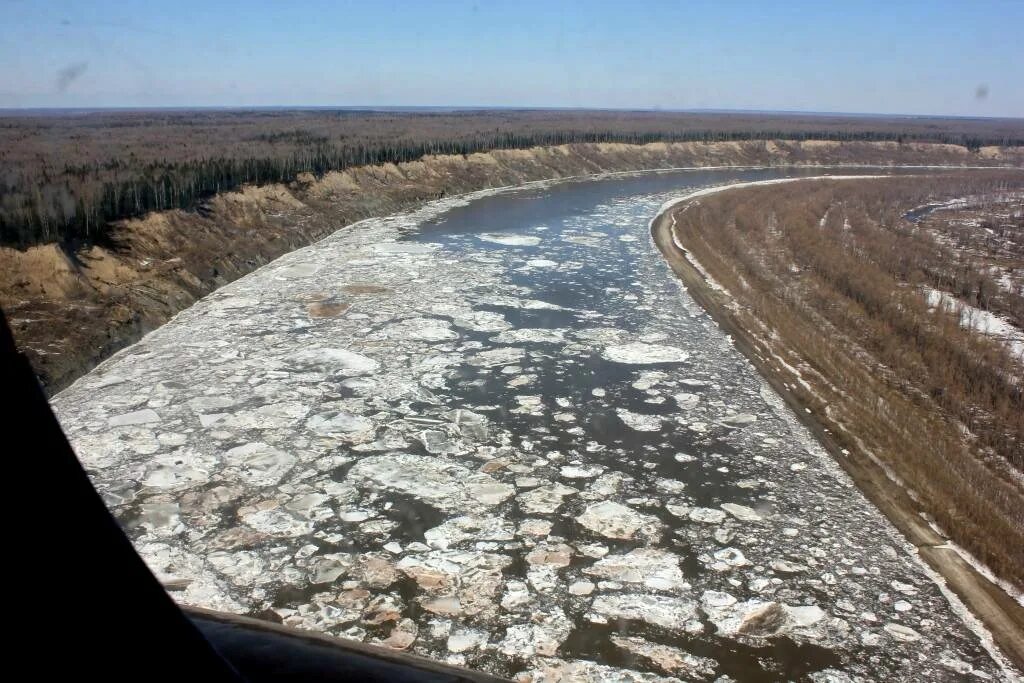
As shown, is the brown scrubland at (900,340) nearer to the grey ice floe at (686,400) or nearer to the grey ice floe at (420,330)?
the grey ice floe at (686,400)

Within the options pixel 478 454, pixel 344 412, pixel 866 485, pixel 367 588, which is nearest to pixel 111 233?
pixel 344 412

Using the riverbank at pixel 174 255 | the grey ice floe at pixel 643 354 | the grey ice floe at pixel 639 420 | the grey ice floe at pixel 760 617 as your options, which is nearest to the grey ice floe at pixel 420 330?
the grey ice floe at pixel 643 354

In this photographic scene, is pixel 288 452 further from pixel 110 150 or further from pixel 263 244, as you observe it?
pixel 110 150

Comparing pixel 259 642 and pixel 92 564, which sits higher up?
pixel 92 564

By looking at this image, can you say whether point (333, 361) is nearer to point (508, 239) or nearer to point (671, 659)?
point (671, 659)

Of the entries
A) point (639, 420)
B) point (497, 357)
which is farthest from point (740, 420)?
point (497, 357)
